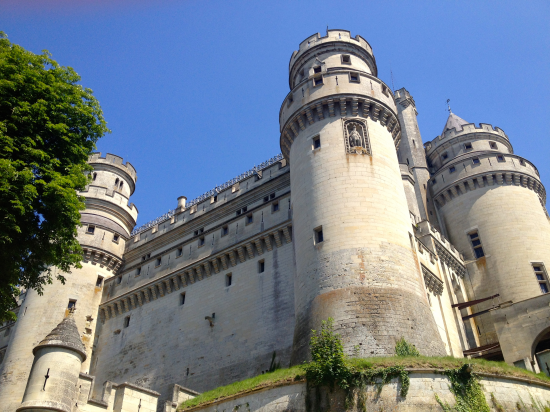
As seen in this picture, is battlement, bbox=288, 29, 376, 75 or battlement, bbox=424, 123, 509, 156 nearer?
battlement, bbox=288, 29, 376, 75

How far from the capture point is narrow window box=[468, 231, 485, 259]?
3541cm

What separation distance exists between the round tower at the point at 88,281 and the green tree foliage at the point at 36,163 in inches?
661

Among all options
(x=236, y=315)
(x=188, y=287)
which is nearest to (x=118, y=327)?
(x=188, y=287)

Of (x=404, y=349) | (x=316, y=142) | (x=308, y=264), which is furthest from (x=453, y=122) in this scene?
(x=404, y=349)

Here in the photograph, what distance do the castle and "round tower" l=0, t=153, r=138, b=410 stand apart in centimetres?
13

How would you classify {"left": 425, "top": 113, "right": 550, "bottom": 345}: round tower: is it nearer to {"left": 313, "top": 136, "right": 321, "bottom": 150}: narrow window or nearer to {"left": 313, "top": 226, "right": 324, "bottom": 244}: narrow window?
{"left": 313, "top": 226, "right": 324, "bottom": 244}: narrow window

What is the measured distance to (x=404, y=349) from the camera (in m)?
18.8

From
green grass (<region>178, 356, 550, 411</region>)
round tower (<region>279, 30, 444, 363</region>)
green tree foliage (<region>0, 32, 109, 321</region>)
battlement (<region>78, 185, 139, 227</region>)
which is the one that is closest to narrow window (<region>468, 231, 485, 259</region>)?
round tower (<region>279, 30, 444, 363</region>)

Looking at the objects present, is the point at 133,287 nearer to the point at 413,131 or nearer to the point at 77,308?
the point at 77,308

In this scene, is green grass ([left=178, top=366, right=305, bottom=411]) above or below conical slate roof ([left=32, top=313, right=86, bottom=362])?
below

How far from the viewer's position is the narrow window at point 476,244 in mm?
35406

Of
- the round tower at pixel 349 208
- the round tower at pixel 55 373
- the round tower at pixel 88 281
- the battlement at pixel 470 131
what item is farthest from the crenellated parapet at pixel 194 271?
the battlement at pixel 470 131

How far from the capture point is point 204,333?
3008 centimetres

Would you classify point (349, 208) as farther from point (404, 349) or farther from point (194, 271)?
point (194, 271)
